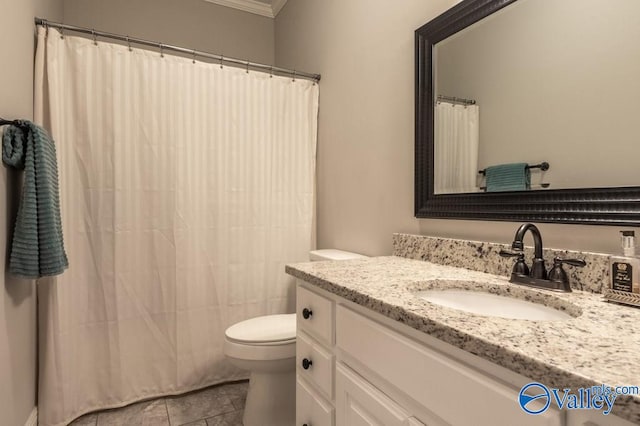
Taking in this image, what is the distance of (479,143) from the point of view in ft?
4.17

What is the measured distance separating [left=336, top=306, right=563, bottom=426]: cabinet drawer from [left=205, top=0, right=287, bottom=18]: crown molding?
2.79 metres

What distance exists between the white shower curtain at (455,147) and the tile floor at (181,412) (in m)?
1.56

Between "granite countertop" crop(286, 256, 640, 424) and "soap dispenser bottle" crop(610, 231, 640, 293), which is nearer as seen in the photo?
"granite countertop" crop(286, 256, 640, 424)

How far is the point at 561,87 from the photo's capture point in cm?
102

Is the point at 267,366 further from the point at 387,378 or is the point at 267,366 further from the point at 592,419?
the point at 592,419

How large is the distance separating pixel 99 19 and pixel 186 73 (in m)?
1.03

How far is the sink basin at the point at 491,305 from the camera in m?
0.90

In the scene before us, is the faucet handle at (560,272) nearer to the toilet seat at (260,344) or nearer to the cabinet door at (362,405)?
the cabinet door at (362,405)

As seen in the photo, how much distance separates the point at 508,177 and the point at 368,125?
2.80 feet

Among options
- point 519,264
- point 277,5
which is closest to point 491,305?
point 519,264

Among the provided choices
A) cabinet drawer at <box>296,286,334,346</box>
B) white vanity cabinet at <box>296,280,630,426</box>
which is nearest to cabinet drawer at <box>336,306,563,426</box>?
white vanity cabinet at <box>296,280,630,426</box>

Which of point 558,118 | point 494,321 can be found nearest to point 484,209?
point 558,118

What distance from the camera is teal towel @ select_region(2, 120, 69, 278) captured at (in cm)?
132

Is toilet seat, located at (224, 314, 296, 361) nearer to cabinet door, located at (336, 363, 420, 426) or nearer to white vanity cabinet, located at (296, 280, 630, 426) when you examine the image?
white vanity cabinet, located at (296, 280, 630, 426)
